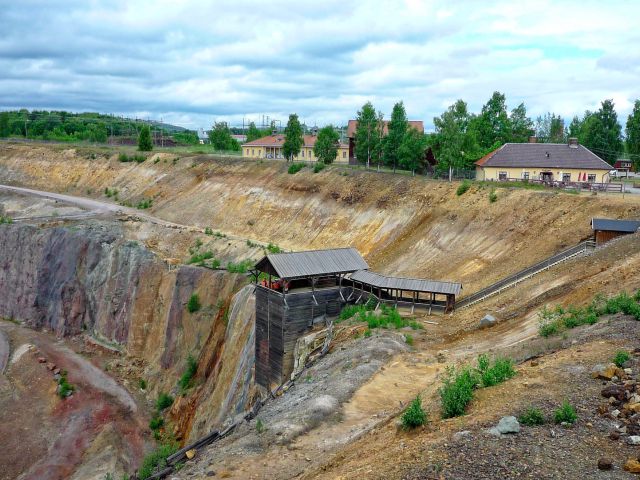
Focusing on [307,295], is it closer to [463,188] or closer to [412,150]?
[463,188]

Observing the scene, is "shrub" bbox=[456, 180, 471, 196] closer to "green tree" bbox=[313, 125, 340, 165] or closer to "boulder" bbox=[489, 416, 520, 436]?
"green tree" bbox=[313, 125, 340, 165]

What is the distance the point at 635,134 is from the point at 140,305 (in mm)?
57456

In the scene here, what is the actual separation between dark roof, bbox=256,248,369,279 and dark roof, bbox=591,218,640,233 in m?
14.2

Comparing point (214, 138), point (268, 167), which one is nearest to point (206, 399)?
point (268, 167)

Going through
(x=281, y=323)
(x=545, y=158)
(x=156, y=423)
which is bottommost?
(x=156, y=423)

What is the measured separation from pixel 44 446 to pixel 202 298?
15419 mm

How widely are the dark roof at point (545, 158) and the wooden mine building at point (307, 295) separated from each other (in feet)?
80.2

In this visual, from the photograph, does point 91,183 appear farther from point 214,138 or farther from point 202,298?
point 202,298

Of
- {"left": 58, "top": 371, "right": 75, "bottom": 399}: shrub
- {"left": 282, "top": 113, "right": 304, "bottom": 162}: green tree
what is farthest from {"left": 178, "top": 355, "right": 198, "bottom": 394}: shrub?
{"left": 282, "top": 113, "right": 304, "bottom": 162}: green tree

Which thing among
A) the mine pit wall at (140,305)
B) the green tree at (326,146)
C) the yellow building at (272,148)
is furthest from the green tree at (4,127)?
the green tree at (326,146)

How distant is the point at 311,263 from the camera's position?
32.2 m

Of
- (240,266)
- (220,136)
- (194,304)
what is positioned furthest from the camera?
(220,136)

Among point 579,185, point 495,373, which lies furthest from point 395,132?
point 495,373

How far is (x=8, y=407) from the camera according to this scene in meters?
43.4
